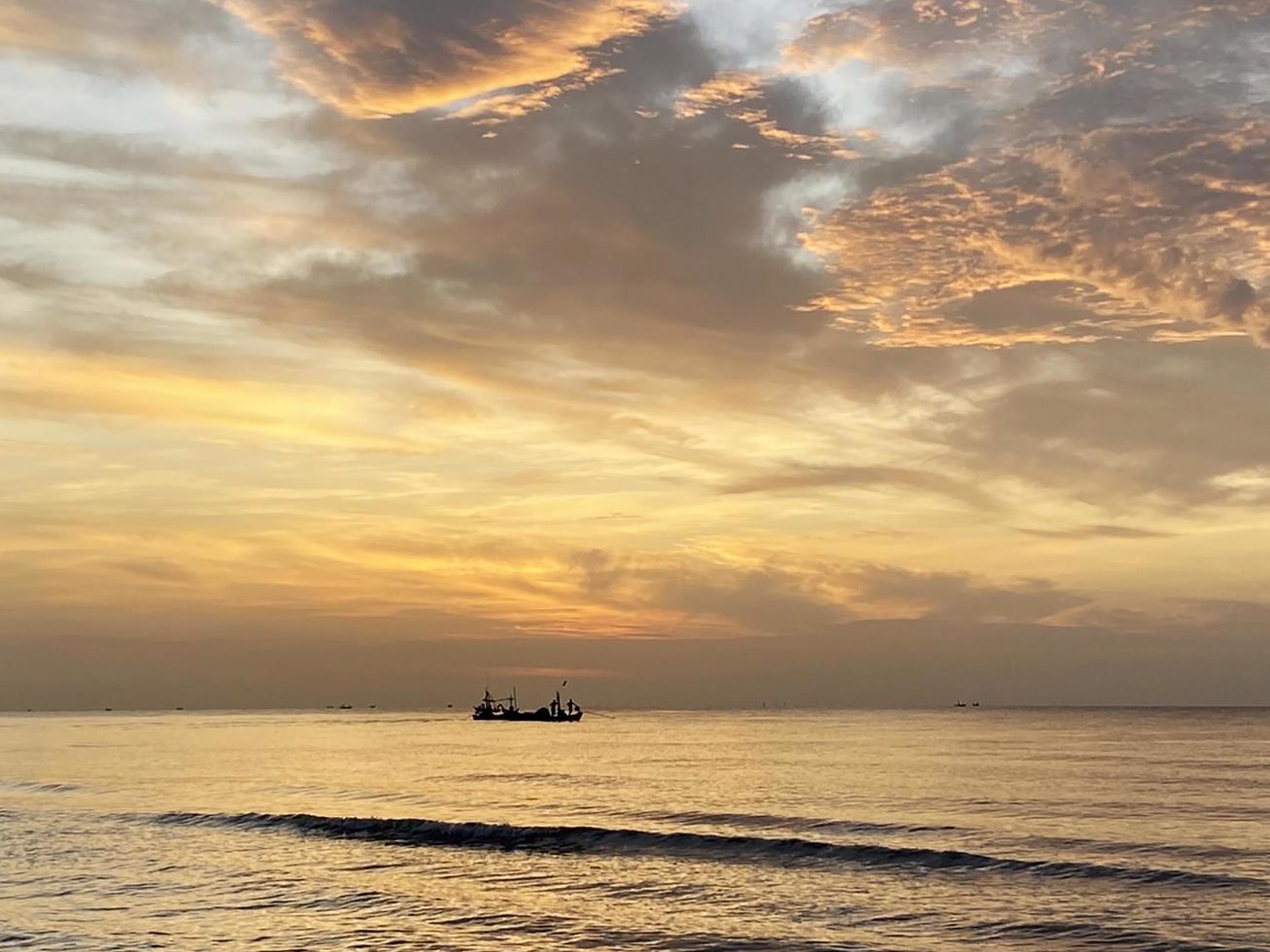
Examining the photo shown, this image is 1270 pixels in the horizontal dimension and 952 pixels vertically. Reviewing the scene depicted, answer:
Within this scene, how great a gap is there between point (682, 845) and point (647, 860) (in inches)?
146

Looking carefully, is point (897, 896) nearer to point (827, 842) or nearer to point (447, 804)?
point (827, 842)

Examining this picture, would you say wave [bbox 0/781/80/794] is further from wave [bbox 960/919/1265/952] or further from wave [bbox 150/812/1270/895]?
wave [bbox 960/919/1265/952]

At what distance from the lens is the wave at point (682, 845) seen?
4022 centimetres

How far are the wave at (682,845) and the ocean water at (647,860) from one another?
0.19 meters

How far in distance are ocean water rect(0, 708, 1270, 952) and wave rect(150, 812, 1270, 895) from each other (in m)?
0.19

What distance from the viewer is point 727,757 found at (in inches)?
4665

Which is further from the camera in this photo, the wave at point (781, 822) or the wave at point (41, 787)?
the wave at point (41, 787)

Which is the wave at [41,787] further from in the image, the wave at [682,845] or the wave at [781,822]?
the wave at [781,822]

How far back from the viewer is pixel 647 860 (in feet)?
151

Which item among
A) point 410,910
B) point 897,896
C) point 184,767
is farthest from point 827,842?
point 184,767

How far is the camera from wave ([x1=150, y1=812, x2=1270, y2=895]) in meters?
40.2

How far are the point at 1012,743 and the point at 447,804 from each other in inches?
3810

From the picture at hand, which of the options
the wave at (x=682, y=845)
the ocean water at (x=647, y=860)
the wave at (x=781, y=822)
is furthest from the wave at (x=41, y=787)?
the wave at (x=781, y=822)

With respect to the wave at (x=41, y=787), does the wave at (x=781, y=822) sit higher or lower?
higher
